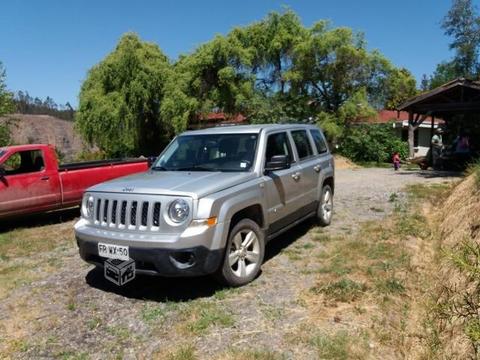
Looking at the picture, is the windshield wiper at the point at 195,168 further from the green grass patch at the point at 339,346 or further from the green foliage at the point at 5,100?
the green foliage at the point at 5,100

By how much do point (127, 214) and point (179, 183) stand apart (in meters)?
0.65

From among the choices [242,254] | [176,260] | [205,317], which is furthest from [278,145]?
[205,317]

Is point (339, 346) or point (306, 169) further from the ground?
point (306, 169)

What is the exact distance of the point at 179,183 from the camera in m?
5.05

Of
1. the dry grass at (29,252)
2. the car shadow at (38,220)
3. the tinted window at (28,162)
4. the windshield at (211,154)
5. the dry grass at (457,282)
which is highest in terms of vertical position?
the windshield at (211,154)

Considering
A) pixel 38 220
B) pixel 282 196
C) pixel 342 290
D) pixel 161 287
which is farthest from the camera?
pixel 38 220

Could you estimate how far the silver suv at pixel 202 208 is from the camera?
4.70 meters

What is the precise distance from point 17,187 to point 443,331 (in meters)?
8.04

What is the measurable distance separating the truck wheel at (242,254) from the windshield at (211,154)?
809 millimetres

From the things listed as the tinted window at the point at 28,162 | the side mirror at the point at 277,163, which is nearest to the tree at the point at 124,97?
the tinted window at the point at 28,162

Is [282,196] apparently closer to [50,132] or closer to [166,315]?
[166,315]

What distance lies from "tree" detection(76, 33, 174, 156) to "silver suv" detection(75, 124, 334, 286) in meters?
20.8

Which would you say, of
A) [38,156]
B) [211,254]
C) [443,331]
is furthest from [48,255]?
[443,331]

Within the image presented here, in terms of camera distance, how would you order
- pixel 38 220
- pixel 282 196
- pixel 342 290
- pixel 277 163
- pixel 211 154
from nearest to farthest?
pixel 342 290, pixel 277 163, pixel 211 154, pixel 282 196, pixel 38 220
